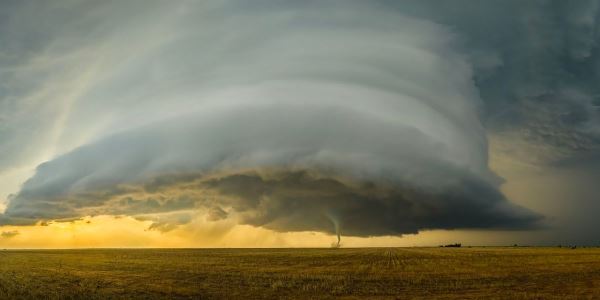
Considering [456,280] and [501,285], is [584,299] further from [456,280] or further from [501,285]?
[456,280]

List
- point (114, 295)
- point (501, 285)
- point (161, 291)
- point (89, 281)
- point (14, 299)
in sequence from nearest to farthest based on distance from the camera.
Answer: point (14, 299), point (114, 295), point (161, 291), point (501, 285), point (89, 281)

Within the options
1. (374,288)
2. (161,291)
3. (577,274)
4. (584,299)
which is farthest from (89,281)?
(577,274)

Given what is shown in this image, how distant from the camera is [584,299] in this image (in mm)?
29391

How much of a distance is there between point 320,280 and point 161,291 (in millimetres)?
12931

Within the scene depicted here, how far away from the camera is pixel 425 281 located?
128 ft

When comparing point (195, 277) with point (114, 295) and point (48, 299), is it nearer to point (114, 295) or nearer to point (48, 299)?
point (114, 295)

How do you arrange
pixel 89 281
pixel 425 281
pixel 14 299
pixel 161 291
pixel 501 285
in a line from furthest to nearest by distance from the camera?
pixel 89 281, pixel 425 281, pixel 501 285, pixel 161 291, pixel 14 299

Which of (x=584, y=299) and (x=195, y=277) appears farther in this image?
(x=195, y=277)

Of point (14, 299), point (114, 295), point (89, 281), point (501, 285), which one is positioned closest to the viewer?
point (14, 299)

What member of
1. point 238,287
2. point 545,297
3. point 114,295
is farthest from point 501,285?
point 114,295

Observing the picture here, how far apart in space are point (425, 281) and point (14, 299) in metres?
29.0

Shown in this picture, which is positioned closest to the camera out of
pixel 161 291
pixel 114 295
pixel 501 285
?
pixel 114 295

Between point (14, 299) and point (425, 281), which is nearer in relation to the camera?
point (14, 299)

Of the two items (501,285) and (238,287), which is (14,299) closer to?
(238,287)
